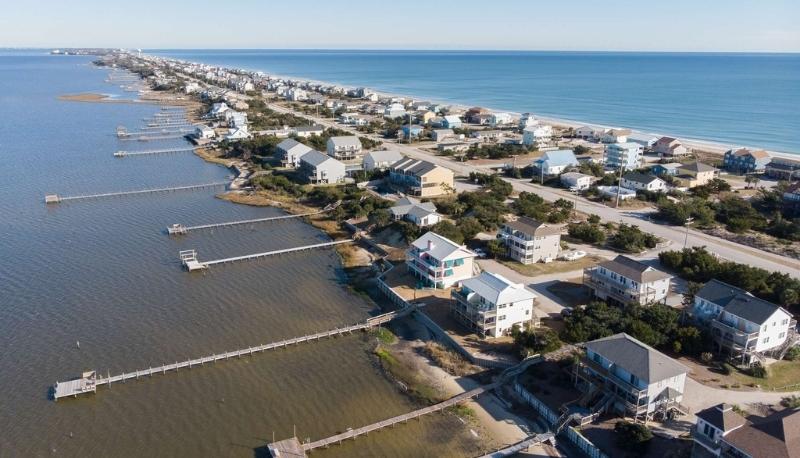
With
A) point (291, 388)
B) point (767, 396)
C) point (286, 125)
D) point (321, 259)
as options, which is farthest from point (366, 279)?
point (286, 125)

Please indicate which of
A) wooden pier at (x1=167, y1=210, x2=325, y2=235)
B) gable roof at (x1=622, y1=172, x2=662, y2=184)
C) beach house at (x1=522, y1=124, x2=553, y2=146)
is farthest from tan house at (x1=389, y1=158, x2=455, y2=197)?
beach house at (x1=522, y1=124, x2=553, y2=146)

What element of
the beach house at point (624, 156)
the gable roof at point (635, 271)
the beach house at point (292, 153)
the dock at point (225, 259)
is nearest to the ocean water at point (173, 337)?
the dock at point (225, 259)

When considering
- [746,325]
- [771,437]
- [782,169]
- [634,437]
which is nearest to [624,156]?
[782,169]

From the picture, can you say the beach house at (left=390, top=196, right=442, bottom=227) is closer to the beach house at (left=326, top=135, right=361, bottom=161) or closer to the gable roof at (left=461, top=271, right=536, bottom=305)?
the gable roof at (left=461, top=271, right=536, bottom=305)

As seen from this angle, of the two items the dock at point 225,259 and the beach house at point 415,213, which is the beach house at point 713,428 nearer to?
the beach house at point 415,213

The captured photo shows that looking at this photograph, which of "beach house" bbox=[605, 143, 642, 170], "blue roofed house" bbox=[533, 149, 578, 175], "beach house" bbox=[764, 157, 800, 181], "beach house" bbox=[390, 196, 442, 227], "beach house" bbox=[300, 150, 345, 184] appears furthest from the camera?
"beach house" bbox=[605, 143, 642, 170]

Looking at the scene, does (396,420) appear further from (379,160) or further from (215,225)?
(379,160)

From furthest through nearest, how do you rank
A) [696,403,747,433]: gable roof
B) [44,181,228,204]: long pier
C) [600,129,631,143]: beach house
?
1. [600,129,631,143]: beach house
2. [44,181,228,204]: long pier
3. [696,403,747,433]: gable roof
